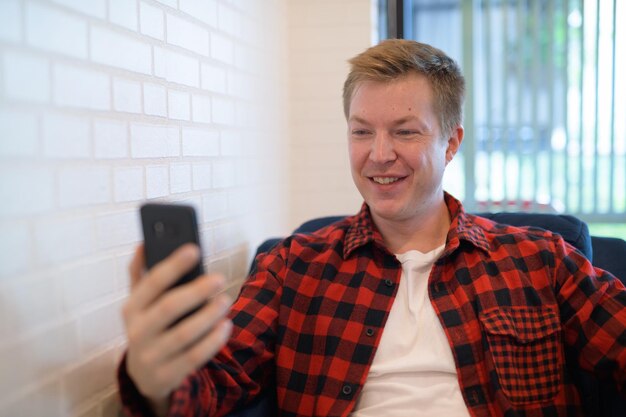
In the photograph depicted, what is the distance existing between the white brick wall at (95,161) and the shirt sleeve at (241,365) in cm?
21

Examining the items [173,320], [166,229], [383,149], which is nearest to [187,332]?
[173,320]

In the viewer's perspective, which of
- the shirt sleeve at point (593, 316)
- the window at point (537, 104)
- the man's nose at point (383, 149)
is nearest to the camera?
the shirt sleeve at point (593, 316)

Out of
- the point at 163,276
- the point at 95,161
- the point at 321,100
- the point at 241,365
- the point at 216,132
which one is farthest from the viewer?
the point at 321,100

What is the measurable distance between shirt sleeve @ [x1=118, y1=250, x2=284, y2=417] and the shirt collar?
20cm

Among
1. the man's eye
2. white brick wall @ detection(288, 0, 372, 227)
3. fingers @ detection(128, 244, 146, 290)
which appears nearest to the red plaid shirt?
the man's eye

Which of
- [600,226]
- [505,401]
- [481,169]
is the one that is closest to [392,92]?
[505,401]

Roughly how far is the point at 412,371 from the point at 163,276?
81 centimetres

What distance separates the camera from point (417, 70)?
1619 millimetres

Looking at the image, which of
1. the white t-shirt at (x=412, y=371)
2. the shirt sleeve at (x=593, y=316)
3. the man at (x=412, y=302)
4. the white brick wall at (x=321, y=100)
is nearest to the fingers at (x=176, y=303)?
the man at (x=412, y=302)

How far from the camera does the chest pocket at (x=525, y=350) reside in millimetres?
1463

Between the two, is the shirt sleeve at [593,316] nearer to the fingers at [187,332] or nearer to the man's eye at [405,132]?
the man's eye at [405,132]

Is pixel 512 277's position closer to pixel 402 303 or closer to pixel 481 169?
pixel 402 303

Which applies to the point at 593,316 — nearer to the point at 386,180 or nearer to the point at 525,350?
the point at 525,350

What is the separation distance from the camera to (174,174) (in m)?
1.60
